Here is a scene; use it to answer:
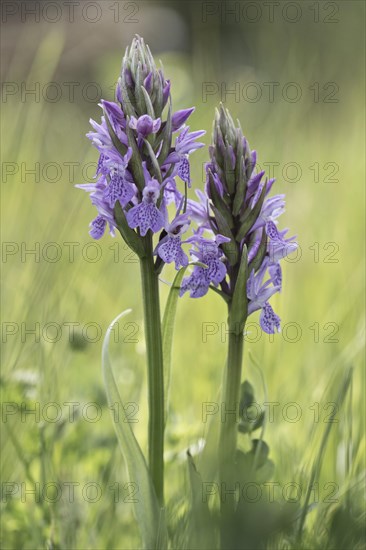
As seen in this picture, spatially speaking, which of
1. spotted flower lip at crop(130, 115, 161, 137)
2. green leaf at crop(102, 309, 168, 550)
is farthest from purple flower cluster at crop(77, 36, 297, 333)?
green leaf at crop(102, 309, 168, 550)

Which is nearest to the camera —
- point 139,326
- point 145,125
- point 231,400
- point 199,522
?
point 199,522

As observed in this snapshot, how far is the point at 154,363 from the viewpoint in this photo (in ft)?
4.21

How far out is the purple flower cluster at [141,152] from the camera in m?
1.22

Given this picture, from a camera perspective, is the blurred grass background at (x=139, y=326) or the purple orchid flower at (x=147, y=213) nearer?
the purple orchid flower at (x=147, y=213)

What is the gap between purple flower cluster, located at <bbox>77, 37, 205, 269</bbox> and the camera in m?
1.22

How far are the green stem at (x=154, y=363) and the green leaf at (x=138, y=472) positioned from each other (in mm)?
36

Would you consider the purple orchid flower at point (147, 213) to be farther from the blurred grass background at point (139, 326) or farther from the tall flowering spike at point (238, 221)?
the blurred grass background at point (139, 326)

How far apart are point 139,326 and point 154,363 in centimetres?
134

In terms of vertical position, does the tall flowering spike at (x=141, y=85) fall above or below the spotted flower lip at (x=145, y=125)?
above

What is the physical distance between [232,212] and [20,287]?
1147 mm

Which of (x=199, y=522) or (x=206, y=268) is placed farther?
(x=206, y=268)

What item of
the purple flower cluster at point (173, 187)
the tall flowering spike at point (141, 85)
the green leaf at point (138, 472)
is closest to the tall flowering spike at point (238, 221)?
the purple flower cluster at point (173, 187)

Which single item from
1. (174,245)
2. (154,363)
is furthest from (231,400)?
(174,245)

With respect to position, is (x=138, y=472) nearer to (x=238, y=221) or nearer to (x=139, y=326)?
(x=238, y=221)
